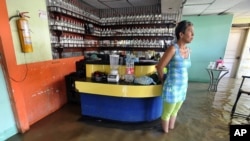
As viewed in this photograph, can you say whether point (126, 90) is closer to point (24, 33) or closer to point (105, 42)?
point (24, 33)

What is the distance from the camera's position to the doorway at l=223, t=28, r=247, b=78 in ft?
19.5

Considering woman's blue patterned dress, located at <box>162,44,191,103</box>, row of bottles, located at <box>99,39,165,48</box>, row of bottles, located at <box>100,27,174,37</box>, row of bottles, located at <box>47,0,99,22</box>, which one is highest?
row of bottles, located at <box>47,0,99,22</box>

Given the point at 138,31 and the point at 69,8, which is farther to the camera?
the point at 138,31

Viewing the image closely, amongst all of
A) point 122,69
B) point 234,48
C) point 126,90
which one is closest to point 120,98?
point 126,90

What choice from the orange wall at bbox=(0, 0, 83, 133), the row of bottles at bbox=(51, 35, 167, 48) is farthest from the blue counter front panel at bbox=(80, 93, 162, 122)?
the row of bottles at bbox=(51, 35, 167, 48)

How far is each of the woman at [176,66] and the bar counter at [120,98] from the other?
0.21m

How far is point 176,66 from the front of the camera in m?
1.85

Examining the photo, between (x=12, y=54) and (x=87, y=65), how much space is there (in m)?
1.11

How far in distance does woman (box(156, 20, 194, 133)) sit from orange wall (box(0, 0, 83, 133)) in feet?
6.97

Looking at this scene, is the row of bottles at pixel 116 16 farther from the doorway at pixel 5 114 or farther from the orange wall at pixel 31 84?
the doorway at pixel 5 114

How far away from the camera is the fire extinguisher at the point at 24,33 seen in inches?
83.2

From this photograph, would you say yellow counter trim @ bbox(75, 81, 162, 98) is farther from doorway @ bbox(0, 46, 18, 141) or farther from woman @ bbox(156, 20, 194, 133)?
doorway @ bbox(0, 46, 18, 141)

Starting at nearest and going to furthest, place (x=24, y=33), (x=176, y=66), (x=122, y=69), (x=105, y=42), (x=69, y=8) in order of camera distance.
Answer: (x=176, y=66) → (x=24, y=33) → (x=122, y=69) → (x=69, y=8) → (x=105, y=42)

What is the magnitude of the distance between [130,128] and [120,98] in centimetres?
53
